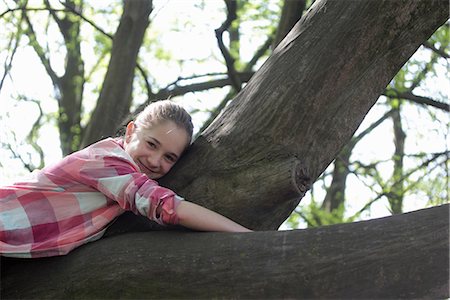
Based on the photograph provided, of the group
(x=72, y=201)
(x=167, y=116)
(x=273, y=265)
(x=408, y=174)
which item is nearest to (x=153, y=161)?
(x=167, y=116)

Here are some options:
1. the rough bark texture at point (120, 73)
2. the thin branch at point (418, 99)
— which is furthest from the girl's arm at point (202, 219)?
the thin branch at point (418, 99)

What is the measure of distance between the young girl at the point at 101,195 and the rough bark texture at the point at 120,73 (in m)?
3.06

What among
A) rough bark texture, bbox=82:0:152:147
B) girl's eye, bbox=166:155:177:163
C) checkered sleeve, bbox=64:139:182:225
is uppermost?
rough bark texture, bbox=82:0:152:147

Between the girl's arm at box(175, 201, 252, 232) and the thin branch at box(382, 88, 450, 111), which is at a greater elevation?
the thin branch at box(382, 88, 450, 111)

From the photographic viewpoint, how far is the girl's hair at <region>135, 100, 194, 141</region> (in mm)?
3365

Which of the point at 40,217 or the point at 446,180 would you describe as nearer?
the point at 40,217

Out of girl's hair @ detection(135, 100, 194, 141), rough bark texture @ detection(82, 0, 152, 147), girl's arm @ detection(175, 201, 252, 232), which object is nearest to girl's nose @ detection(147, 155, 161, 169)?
girl's hair @ detection(135, 100, 194, 141)

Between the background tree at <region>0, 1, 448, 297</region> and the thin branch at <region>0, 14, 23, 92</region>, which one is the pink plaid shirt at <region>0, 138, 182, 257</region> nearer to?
the background tree at <region>0, 1, 448, 297</region>

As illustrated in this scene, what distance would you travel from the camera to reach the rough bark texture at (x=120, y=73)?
646 cm

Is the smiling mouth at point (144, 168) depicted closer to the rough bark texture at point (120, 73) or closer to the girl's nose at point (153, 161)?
the girl's nose at point (153, 161)

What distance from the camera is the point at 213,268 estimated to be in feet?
8.79

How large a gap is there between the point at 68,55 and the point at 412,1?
746 centimetres

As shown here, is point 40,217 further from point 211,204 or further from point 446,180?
point 446,180

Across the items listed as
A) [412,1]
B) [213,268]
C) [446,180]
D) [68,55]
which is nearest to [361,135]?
[446,180]
